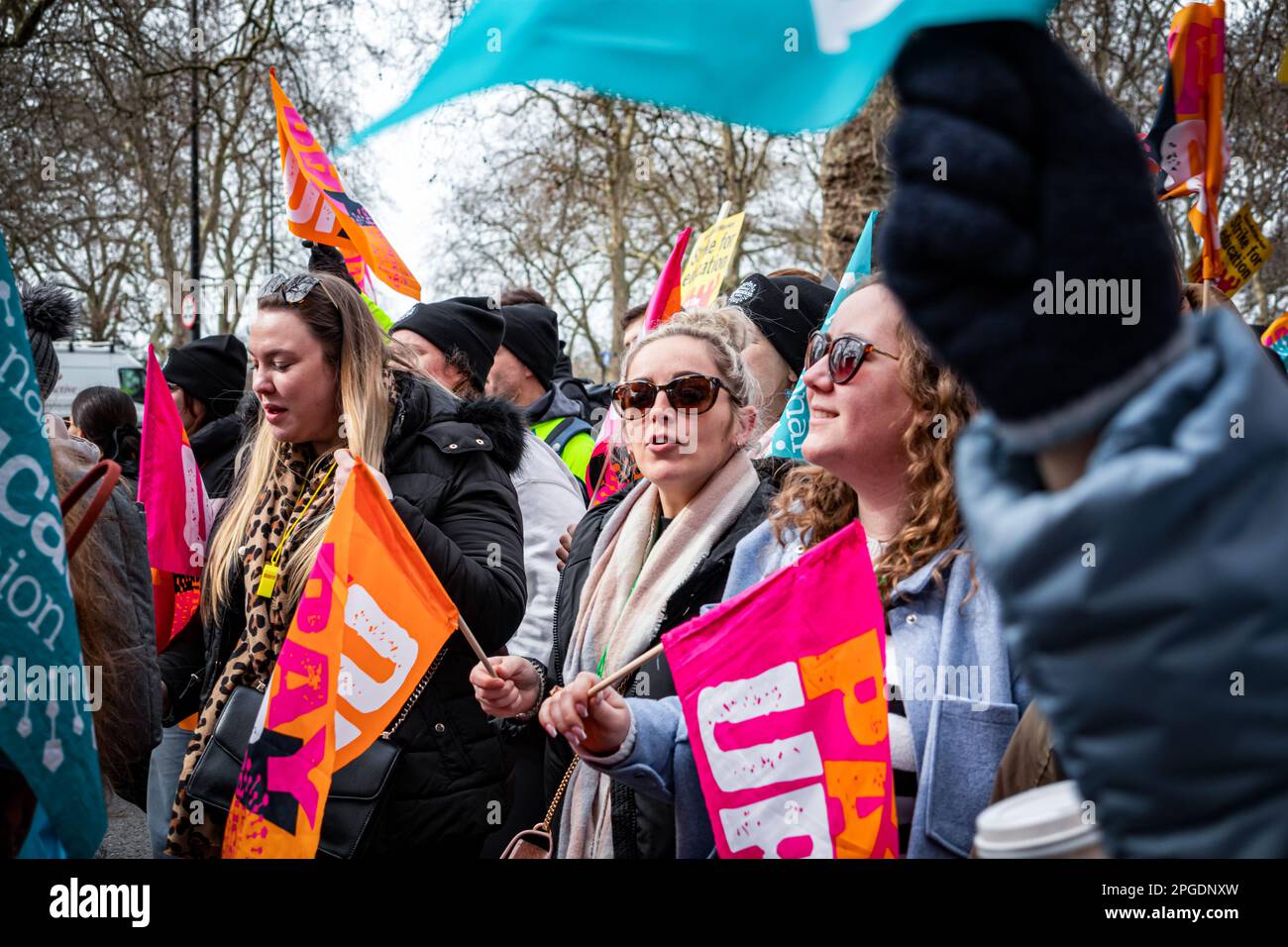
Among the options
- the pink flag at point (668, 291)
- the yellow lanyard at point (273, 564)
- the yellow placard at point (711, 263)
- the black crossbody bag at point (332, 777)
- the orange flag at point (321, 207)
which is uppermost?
the orange flag at point (321, 207)

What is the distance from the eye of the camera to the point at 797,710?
2.15 metres

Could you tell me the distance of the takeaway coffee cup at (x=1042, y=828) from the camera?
114 cm

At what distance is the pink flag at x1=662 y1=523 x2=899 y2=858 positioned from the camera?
80.7 inches

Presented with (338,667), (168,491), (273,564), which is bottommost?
(338,667)

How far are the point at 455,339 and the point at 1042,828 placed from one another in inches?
142

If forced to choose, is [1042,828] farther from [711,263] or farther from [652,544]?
[711,263]

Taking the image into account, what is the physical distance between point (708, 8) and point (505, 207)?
28.8 m

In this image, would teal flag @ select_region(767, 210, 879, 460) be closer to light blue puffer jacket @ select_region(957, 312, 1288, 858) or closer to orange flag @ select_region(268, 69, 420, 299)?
light blue puffer jacket @ select_region(957, 312, 1288, 858)

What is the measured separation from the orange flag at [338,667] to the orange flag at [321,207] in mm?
2834

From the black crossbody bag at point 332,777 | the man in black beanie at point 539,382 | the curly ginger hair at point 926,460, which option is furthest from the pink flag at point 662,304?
the curly ginger hair at point 926,460

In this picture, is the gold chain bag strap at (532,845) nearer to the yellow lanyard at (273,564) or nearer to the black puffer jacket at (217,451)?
the yellow lanyard at (273,564)

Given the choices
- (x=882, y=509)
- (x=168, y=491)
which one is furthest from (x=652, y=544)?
(x=168, y=491)

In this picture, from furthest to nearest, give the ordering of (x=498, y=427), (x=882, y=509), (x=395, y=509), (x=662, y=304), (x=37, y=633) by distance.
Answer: (x=662, y=304) < (x=498, y=427) < (x=395, y=509) < (x=882, y=509) < (x=37, y=633)

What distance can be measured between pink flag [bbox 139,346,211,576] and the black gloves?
3.33 meters
